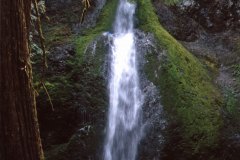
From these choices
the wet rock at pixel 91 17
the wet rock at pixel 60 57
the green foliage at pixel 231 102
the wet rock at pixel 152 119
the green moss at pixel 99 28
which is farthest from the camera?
the wet rock at pixel 91 17

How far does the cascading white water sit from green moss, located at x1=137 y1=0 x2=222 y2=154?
0.40m

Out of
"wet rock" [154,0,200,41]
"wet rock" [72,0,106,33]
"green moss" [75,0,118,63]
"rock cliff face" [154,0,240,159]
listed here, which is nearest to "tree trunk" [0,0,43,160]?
"green moss" [75,0,118,63]

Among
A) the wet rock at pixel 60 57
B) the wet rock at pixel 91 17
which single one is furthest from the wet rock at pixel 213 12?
the wet rock at pixel 60 57

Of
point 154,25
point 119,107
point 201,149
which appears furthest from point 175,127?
point 154,25

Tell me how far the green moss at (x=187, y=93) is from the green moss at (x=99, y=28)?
98 centimetres

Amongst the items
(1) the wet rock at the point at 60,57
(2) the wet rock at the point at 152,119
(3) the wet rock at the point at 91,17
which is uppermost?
(3) the wet rock at the point at 91,17

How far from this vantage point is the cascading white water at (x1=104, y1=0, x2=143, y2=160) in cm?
654

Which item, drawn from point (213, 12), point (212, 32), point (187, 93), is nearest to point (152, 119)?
point (187, 93)

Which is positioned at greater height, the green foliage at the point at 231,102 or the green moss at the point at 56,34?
the green moss at the point at 56,34

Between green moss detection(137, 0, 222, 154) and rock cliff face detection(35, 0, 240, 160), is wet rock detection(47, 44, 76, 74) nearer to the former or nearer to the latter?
rock cliff face detection(35, 0, 240, 160)

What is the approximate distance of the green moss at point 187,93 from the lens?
6.52 meters

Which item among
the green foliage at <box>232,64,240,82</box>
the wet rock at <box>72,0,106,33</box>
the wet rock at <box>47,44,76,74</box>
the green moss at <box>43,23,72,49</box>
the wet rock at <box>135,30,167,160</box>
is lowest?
the wet rock at <box>135,30,167,160</box>

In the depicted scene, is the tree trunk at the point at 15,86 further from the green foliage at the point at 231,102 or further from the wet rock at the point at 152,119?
the green foliage at the point at 231,102

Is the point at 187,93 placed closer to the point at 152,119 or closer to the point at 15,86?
the point at 152,119
